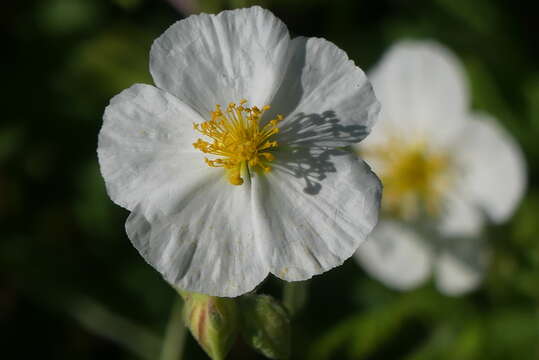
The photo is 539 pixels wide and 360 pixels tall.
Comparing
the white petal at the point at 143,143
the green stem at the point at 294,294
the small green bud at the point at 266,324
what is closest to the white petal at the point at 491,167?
the green stem at the point at 294,294

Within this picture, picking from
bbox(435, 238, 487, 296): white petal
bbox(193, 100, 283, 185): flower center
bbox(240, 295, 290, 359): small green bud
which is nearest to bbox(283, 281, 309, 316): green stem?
bbox(240, 295, 290, 359): small green bud

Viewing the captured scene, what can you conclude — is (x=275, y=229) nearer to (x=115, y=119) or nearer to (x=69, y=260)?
(x=115, y=119)

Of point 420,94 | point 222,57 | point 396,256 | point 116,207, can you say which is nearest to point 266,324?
point 222,57

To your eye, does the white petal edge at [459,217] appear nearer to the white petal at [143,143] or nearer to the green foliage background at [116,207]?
the green foliage background at [116,207]

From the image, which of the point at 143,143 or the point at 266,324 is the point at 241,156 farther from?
the point at 266,324

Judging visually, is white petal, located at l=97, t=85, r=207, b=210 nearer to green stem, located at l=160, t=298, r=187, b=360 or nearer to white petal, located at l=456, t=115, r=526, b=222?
green stem, located at l=160, t=298, r=187, b=360
